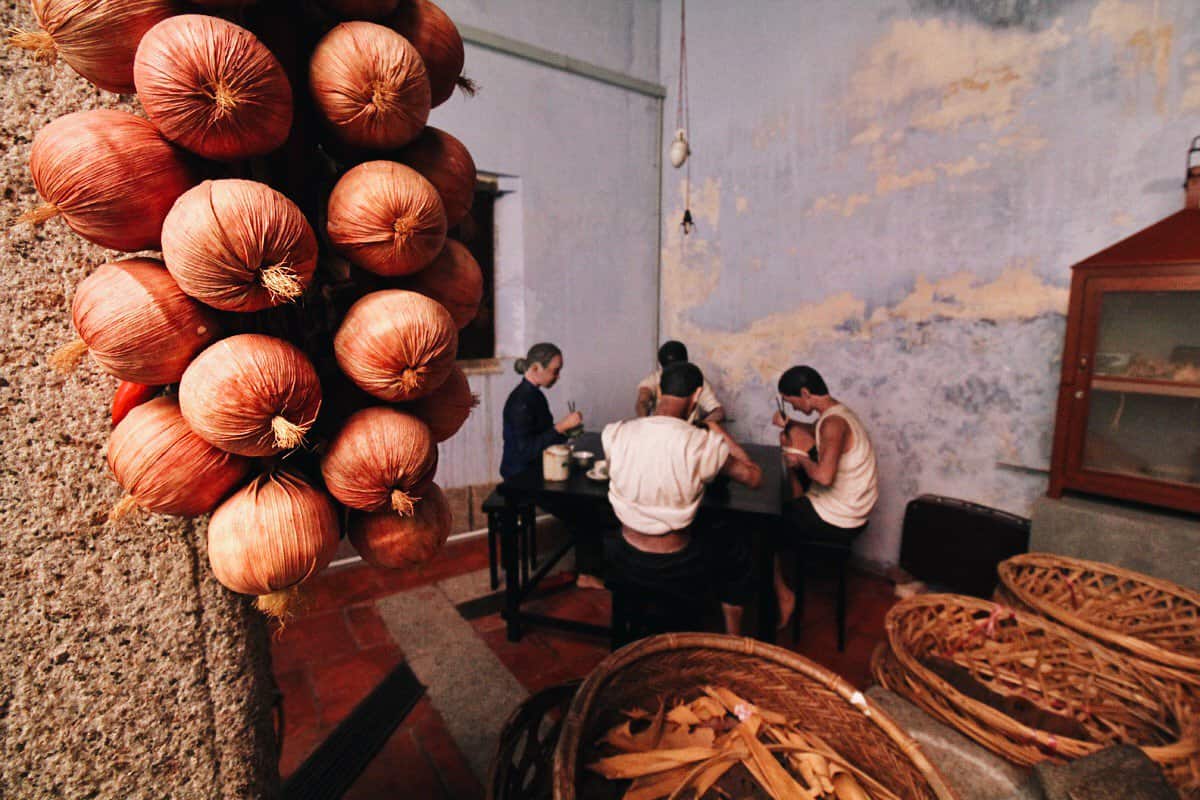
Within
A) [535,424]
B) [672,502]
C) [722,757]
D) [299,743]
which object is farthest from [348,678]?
[722,757]

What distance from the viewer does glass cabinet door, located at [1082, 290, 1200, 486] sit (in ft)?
8.19

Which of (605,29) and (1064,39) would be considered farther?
(605,29)

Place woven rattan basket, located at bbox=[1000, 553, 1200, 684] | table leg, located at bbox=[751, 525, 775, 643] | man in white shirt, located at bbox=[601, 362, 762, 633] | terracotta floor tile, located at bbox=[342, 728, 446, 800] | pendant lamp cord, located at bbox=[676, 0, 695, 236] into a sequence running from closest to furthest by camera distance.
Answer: woven rattan basket, located at bbox=[1000, 553, 1200, 684] → terracotta floor tile, located at bbox=[342, 728, 446, 800] → man in white shirt, located at bbox=[601, 362, 762, 633] → table leg, located at bbox=[751, 525, 775, 643] → pendant lamp cord, located at bbox=[676, 0, 695, 236]

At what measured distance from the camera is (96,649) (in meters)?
0.76

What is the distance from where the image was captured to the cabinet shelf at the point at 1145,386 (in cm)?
249

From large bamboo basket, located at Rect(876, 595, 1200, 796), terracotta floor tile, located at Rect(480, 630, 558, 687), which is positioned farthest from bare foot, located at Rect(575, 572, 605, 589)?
large bamboo basket, located at Rect(876, 595, 1200, 796)

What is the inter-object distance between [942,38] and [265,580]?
4565 millimetres

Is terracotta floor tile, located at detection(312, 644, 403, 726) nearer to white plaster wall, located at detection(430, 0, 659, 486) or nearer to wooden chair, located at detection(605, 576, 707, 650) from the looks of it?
wooden chair, located at detection(605, 576, 707, 650)

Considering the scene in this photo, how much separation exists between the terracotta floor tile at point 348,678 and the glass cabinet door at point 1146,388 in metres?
3.94

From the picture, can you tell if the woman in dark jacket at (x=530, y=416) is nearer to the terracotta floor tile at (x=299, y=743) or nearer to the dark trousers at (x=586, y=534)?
the dark trousers at (x=586, y=534)

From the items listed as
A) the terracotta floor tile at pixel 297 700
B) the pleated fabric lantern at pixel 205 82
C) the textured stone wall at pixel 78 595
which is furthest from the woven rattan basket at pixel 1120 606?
the terracotta floor tile at pixel 297 700

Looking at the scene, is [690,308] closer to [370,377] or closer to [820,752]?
[820,752]

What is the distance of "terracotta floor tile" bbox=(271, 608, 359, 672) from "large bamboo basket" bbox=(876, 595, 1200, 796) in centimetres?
277

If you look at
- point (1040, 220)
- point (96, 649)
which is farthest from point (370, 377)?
point (1040, 220)
